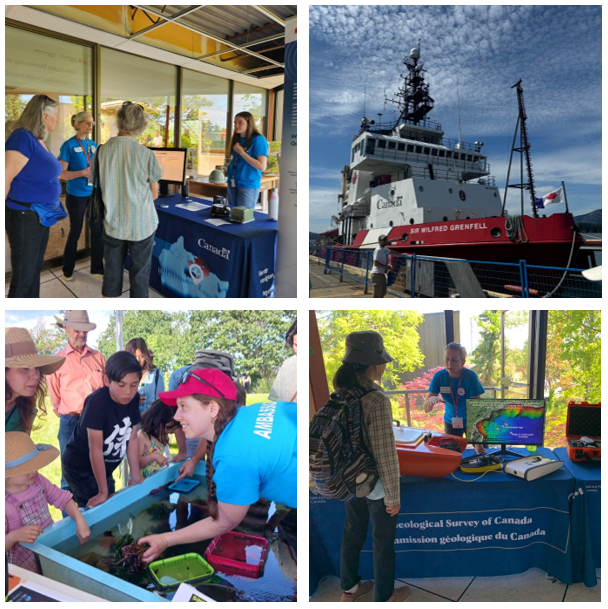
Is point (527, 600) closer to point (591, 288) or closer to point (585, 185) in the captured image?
point (591, 288)

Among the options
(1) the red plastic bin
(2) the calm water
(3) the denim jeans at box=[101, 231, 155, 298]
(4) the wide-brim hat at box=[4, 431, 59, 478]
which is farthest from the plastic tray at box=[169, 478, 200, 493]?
(3) the denim jeans at box=[101, 231, 155, 298]

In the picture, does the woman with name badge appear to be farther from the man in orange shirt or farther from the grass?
the man in orange shirt

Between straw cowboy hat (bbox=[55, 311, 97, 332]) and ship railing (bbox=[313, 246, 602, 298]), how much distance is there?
97 cm

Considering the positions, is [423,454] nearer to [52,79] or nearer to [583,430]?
[583,430]

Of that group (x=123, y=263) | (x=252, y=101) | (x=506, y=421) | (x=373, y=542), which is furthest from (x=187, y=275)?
(x=506, y=421)

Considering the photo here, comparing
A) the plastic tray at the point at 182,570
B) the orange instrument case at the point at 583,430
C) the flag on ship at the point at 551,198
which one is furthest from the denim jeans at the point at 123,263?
the orange instrument case at the point at 583,430

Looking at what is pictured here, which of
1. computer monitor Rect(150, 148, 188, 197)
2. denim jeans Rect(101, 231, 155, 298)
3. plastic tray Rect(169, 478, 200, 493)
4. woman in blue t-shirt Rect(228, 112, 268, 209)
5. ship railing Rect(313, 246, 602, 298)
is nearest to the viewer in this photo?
ship railing Rect(313, 246, 602, 298)

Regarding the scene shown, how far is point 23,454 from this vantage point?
73.1 inches

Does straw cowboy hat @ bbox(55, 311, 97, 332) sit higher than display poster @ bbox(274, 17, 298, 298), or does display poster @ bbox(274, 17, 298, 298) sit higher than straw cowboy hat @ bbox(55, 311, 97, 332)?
display poster @ bbox(274, 17, 298, 298)

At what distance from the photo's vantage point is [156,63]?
3.04 metres

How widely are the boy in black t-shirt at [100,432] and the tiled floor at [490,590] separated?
3.39 feet

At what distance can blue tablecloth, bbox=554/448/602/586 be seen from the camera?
6.27ft

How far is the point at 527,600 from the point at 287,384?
1317mm

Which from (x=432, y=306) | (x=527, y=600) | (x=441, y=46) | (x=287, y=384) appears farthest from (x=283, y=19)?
(x=527, y=600)
